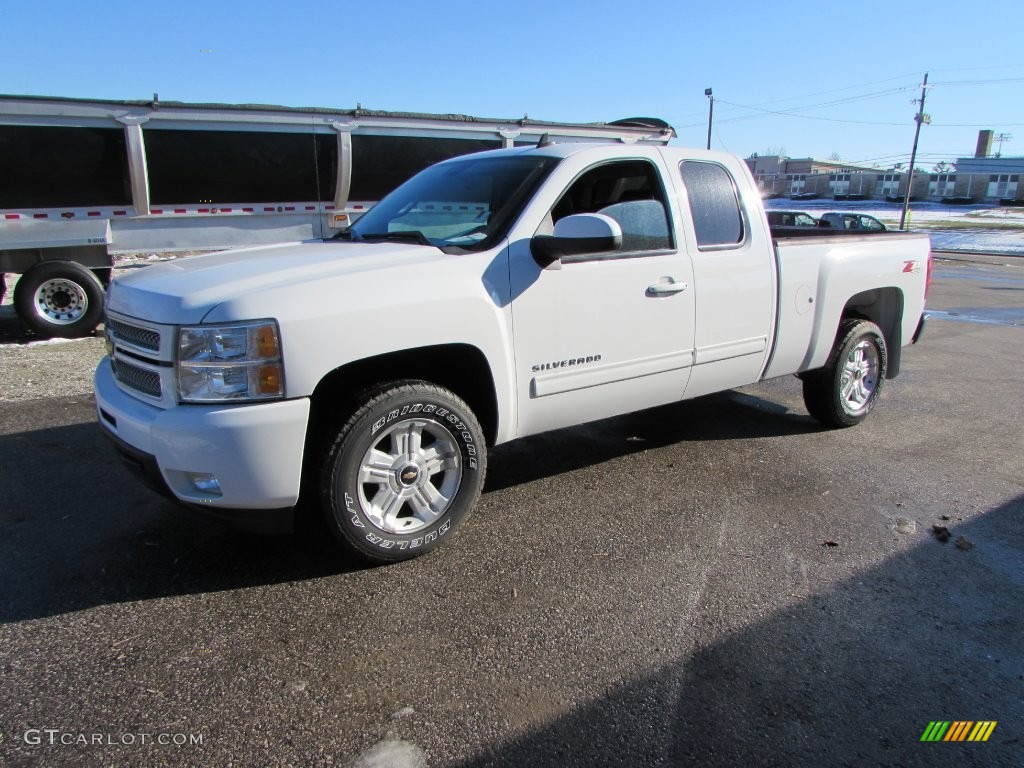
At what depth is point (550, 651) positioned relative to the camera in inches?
108

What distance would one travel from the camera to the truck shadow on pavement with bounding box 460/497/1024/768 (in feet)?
7.43

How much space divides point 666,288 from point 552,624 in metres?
2.00

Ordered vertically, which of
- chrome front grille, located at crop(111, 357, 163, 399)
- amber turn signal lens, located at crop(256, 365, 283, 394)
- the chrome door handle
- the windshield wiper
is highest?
the windshield wiper

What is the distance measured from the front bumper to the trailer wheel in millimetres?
6934

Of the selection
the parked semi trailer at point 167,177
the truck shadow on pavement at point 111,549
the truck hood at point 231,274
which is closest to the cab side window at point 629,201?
the truck hood at point 231,274

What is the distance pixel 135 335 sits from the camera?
10.4 ft

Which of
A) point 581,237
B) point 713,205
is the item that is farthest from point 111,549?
point 713,205

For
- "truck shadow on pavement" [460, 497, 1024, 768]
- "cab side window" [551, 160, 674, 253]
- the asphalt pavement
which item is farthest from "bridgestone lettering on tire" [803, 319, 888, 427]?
"truck shadow on pavement" [460, 497, 1024, 768]

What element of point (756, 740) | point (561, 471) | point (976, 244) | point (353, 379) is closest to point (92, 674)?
point (353, 379)

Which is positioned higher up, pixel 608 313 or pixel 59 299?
pixel 608 313

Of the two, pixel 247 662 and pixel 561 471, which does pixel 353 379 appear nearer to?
pixel 247 662

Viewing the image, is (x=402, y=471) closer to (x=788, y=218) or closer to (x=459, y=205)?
(x=459, y=205)

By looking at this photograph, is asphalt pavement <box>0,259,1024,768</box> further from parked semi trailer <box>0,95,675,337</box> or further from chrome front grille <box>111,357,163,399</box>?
parked semi trailer <box>0,95,675,337</box>

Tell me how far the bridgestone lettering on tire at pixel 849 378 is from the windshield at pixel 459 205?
280 centimetres
